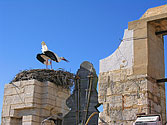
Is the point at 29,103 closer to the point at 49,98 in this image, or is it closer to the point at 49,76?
the point at 49,98

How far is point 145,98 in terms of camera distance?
6066 mm

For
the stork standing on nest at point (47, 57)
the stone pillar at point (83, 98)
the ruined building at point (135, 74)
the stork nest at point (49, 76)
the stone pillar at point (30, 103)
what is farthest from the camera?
the stork standing on nest at point (47, 57)

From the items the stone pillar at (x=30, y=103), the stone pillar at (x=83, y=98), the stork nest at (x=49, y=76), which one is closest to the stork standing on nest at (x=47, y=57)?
the stork nest at (x=49, y=76)

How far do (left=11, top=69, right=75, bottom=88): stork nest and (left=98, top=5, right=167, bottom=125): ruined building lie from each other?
12.3 ft

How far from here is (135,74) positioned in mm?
6348

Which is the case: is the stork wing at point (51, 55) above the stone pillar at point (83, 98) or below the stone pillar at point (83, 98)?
above

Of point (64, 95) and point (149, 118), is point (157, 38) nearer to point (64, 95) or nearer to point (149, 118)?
point (149, 118)

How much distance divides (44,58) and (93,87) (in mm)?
3638

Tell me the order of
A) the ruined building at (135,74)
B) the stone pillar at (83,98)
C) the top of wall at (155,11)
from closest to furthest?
1. the ruined building at (135,74)
2. the top of wall at (155,11)
3. the stone pillar at (83,98)

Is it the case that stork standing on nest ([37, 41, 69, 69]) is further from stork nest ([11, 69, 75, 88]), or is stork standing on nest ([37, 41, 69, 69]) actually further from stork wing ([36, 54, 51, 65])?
stork nest ([11, 69, 75, 88])

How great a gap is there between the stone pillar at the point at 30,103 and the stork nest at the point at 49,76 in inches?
10.3

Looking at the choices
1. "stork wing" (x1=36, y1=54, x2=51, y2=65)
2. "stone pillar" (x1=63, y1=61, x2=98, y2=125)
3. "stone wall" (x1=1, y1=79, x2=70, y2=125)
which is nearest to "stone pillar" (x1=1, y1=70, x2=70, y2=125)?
"stone wall" (x1=1, y1=79, x2=70, y2=125)

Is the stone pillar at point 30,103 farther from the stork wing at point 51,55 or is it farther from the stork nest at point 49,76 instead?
the stork wing at point 51,55

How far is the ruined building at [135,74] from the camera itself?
6191 mm
